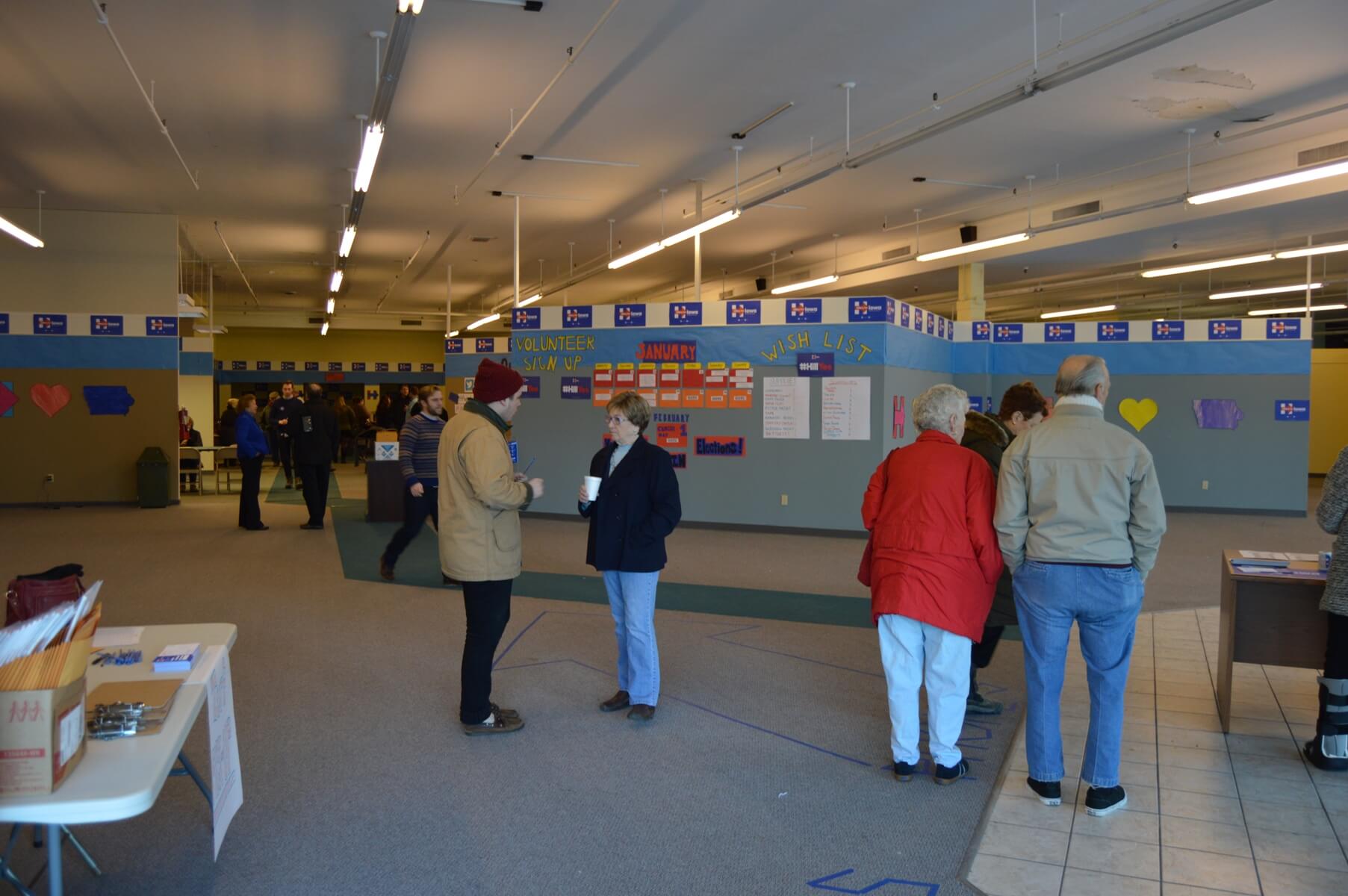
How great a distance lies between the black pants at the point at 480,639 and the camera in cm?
377

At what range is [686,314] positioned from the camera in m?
10.1

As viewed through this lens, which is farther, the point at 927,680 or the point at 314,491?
the point at 314,491

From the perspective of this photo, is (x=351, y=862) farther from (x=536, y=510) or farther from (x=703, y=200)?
(x=703, y=200)

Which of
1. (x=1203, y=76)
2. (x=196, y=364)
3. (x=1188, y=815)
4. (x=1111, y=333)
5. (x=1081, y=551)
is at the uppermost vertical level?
(x=1203, y=76)

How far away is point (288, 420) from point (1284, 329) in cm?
1229

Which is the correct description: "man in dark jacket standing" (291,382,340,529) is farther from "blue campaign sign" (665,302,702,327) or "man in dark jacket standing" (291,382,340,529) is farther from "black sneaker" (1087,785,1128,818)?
"black sneaker" (1087,785,1128,818)

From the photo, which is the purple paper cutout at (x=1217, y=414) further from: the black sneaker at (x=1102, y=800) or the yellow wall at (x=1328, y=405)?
the black sneaker at (x=1102, y=800)

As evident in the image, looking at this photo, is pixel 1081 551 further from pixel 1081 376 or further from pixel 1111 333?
pixel 1111 333

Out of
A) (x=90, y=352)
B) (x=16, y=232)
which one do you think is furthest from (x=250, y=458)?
(x=90, y=352)

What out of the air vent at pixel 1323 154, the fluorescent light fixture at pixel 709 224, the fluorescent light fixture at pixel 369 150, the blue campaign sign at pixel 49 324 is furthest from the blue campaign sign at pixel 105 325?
the air vent at pixel 1323 154

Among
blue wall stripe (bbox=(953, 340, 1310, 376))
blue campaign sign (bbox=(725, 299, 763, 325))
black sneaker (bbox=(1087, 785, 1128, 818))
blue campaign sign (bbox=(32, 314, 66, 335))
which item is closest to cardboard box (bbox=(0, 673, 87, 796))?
black sneaker (bbox=(1087, 785, 1128, 818))

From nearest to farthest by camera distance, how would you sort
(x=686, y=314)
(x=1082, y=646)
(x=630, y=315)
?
(x=1082, y=646)
(x=686, y=314)
(x=630, y=315)

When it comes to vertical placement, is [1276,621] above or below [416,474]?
below

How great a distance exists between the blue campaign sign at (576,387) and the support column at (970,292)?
6.54 metres
